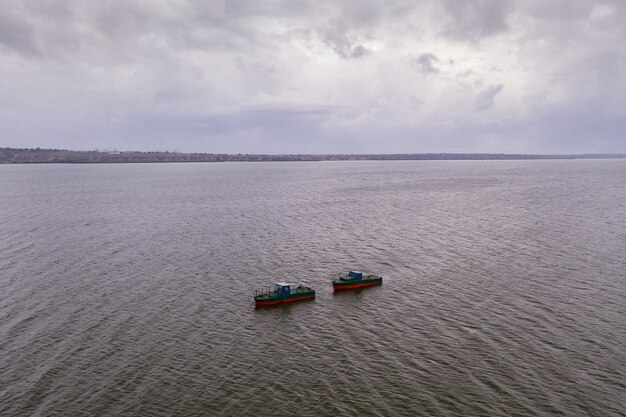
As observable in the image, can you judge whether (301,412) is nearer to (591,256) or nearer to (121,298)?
(121,298)

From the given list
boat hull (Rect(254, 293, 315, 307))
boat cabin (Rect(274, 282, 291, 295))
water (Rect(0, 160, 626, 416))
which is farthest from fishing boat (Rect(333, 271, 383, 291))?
boat cabin (Rect(274, 282, 291, 295))

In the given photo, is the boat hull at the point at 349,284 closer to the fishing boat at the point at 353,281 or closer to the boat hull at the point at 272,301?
the fishing boat at the point at 353,281

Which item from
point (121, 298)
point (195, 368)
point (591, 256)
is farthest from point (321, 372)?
point (591, 256)

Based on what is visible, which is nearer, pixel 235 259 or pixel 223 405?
pixel 223 405

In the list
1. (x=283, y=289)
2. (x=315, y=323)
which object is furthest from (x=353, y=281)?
(x=315, y=323)

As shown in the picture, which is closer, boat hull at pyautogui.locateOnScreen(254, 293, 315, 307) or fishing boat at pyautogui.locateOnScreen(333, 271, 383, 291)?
boat hull at pyautogui.locateOnScreen(254, 293, 315, 307)

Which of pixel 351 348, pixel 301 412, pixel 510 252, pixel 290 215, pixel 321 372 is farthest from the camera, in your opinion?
pixel 290 215

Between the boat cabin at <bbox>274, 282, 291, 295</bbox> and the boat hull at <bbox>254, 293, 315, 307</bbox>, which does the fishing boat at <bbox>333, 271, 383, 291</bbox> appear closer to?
the boat hull at <bbox>254, 293, 315, 307</bbox>

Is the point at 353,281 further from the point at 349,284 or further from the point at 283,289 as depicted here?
the point at 283,289
